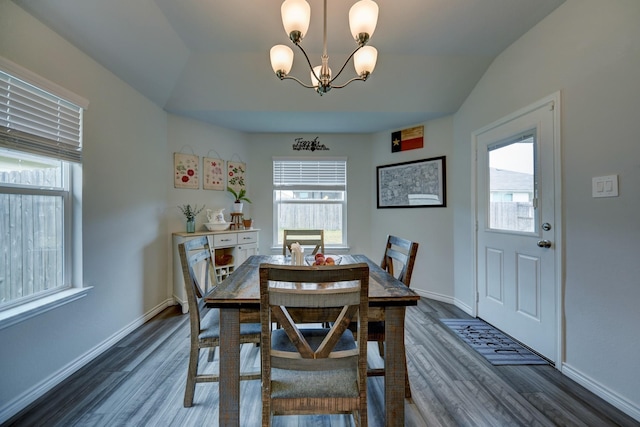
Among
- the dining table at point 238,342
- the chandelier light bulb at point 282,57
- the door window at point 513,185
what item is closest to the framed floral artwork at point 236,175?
the chandelier light bulb at point 282,57

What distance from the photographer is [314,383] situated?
1093mm

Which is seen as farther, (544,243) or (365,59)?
(544,243)

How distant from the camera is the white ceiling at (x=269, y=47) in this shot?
6.48 ft

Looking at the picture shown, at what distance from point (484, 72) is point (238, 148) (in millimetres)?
3194

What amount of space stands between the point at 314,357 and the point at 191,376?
2.98 feet

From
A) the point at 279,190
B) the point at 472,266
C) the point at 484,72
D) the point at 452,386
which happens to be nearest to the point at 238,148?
the point at 279,190

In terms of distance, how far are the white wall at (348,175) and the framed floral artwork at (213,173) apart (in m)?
0.48

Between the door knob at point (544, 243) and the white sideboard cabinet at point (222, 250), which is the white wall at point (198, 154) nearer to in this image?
the white sideboard cabinet at point (222, 250)

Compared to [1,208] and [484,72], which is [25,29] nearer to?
[1,208]

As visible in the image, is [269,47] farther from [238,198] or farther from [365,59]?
[238,198]

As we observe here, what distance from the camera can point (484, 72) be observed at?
2.70 m

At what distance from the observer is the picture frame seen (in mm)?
3293

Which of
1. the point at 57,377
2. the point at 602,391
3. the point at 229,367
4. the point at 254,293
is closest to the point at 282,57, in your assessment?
the point at 254,293

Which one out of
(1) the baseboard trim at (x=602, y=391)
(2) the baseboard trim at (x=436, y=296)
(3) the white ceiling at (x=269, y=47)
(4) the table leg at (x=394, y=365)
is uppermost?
(3) the white ceiling at (x=269, y=47)
